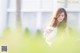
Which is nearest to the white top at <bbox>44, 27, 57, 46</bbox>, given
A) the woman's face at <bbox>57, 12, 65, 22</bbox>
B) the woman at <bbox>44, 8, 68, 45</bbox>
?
the woman at <bbox>44, 8, 68, 45</bbox>

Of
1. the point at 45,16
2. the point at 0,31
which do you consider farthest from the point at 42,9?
the point at 0,31

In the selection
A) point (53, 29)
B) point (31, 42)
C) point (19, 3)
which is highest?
point (19, 3)

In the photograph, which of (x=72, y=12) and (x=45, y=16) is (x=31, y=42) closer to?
(x=45, y=16)

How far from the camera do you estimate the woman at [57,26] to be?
228cm

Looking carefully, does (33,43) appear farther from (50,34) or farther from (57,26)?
(57,26)

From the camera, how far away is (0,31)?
2.30 meters

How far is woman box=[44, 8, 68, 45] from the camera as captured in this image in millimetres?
2283

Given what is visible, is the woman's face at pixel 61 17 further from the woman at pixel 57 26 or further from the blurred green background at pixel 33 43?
the blurred green background at pixel 33 43

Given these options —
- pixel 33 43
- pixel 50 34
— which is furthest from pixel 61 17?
pixel 33 43

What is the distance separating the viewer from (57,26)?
231 centimetres

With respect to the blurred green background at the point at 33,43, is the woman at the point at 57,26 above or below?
above

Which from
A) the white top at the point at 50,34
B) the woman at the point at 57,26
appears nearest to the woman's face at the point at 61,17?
the woman at the point at 57,26

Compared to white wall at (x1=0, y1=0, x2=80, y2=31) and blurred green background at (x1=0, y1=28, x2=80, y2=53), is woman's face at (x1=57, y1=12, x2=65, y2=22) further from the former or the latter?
blurred green background at (x1=0, y1=28, x2=80, y2=53)

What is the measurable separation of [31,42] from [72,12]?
0.61 metres
